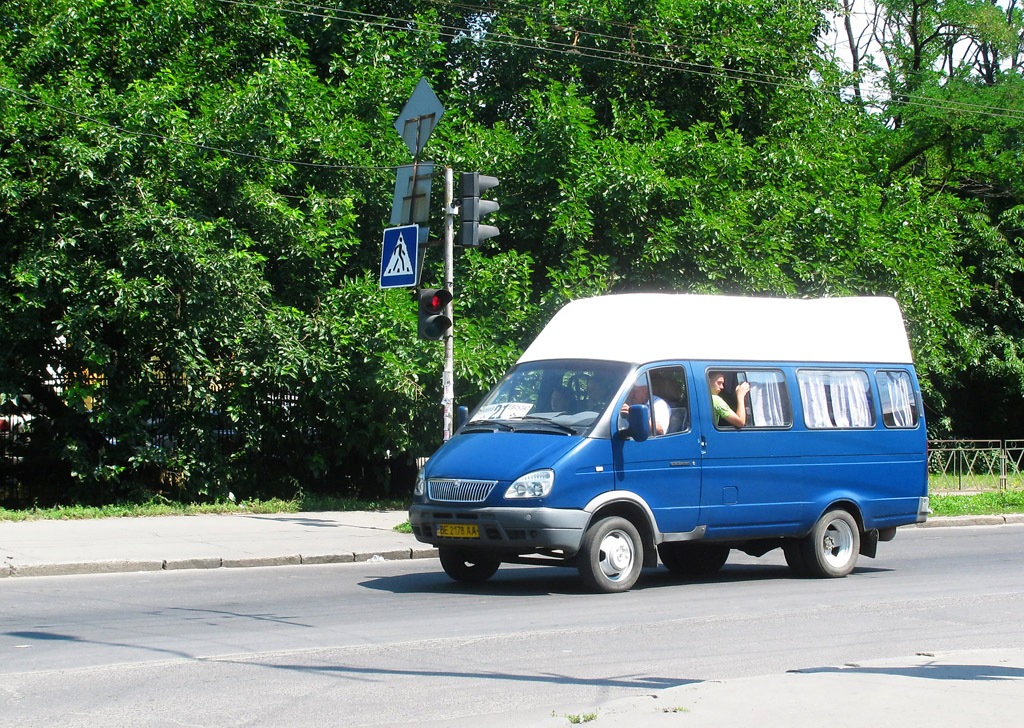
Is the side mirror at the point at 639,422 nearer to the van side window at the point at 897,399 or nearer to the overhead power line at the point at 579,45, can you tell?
the van side window at the point at 897,399

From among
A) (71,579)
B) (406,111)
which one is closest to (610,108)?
(406,111)

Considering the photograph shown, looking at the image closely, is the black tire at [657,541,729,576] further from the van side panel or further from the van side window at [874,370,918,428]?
the van side window at [874,370,918,428]

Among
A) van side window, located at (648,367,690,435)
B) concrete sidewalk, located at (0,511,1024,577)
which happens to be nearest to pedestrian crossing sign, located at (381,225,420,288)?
concrete sidewalk, located at (0,511,1024,577)

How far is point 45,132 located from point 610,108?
10.2 metres

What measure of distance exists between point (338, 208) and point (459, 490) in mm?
9143

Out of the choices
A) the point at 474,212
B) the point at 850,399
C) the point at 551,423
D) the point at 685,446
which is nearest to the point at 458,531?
the point at 551,423

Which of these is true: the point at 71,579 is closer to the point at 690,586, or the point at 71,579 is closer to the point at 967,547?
the point at 690,586

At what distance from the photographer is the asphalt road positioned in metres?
6.84

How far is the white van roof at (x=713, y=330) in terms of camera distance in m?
12.3

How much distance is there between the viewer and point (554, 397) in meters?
12.0

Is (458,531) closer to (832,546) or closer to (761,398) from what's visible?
(761,398)

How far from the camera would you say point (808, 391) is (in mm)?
13297

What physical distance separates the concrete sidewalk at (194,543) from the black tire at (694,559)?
3.06 meters

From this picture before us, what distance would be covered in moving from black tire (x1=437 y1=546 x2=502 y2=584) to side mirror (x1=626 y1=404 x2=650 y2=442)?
1884 mm
